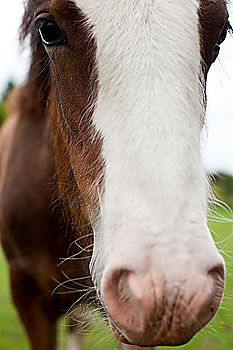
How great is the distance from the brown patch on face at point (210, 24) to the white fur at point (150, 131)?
3.4 inches

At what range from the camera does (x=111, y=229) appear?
2.38 meters

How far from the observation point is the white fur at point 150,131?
2.24 metres

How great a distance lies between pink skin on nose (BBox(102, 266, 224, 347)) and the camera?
214 cm

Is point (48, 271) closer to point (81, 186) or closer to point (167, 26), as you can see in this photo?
point (81, 186)

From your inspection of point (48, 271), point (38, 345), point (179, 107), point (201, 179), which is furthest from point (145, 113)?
point (38, 345)

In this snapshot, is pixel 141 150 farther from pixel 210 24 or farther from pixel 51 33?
pixel 51 33

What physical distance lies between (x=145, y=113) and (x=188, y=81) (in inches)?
11.4

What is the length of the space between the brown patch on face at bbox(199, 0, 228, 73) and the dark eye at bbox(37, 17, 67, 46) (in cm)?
67

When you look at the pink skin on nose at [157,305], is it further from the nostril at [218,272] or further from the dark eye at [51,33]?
the dark eye at [51,33]

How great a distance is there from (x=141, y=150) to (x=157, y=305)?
61cm

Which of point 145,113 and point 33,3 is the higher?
point 33,3

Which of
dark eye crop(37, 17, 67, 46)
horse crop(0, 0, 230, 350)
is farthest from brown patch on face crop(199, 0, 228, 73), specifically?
dark eye crop(37, 17, 67, 46)

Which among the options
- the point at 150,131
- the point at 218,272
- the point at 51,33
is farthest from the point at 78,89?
the point at 218,272

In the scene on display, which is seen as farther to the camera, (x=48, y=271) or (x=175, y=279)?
(x=48, y=271)
